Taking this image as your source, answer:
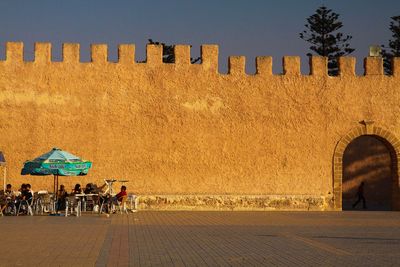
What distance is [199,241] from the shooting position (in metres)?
12.9

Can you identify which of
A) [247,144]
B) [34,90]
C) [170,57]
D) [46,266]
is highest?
[170,57]

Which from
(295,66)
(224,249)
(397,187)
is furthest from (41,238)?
(397,187)

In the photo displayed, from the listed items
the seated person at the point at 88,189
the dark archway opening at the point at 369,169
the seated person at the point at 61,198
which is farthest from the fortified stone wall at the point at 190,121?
the dark archway opening at the point at 369,169

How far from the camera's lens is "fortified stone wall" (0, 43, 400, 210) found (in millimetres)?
22203

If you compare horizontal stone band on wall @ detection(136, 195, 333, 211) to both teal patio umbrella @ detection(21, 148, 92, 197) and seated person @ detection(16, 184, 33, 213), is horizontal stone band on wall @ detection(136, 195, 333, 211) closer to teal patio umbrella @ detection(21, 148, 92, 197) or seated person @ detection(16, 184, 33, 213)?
teal patio umbrella @ detection(21, 148, 92, 197)

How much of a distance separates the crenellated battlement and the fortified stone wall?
0.10ft

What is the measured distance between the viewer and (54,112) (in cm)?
2223

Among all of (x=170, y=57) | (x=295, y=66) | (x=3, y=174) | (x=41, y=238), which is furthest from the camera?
(x=170, y=57)

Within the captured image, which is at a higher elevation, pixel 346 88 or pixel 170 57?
pixel 170 57

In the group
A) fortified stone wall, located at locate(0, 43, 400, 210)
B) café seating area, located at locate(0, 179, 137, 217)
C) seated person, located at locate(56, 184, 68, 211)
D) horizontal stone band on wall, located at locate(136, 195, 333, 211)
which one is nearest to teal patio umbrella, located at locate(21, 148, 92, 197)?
café seating area, located at locate(0, 179, 137, 217)

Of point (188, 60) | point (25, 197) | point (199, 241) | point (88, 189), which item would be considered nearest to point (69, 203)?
point (88, 189)

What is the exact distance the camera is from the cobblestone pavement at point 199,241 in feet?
33.9

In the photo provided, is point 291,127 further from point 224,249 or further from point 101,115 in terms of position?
point 224,249

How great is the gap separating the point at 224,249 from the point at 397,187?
13.4m
